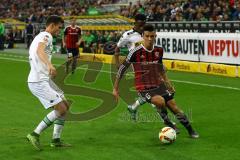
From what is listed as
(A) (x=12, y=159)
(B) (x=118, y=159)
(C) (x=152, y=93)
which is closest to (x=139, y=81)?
(C) (x=152, y=93)

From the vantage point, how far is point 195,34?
23.2m

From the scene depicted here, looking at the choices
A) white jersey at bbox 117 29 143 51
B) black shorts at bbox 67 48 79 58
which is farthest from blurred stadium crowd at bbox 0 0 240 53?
white jersey at bbox 117 29 143 51

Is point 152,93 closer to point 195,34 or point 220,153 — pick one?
point 220,153

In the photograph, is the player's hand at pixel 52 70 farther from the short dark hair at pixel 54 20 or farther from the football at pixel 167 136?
the football at pixel 167 136

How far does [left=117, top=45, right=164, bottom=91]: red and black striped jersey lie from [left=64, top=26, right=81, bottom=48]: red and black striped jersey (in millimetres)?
12609

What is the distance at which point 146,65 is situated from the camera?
32.4 feet

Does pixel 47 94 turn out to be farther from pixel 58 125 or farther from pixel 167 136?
pixel 167 136

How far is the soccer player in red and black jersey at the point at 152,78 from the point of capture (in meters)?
9.63

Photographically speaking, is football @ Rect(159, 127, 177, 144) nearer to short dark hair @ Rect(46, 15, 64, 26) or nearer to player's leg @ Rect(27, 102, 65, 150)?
player's leg @ Rect(27, 102, 65, 150)

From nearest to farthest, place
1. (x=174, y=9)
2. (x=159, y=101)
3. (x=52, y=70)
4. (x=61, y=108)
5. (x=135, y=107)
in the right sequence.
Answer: (x=52, y=70) → (x=61, y=108) → (x=159, y=101) → (x=135, y=107) → (x=174, y=9)

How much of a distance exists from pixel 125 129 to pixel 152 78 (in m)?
1.35

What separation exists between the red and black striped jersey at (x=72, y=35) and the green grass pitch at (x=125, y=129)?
4.77 m

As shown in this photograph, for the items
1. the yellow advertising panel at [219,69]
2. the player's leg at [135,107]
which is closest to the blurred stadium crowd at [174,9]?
the yellow advertising panel at [219,69]

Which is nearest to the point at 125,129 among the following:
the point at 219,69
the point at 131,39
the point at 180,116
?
the point at 180,116
